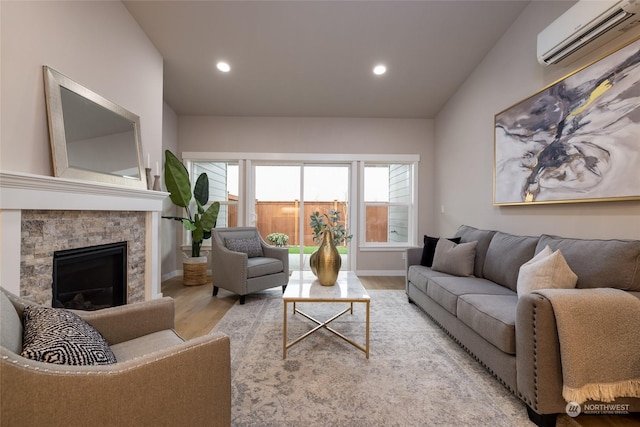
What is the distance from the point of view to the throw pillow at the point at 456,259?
2.78m

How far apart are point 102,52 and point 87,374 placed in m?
2.78

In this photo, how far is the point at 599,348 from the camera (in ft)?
4.44

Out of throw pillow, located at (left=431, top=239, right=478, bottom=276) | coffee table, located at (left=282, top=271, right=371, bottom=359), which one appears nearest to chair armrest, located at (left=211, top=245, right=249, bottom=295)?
coffee table, located at (left=282, top=271, right=371, bottom=359)

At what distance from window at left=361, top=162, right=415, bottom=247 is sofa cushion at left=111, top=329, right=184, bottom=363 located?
3.90 m

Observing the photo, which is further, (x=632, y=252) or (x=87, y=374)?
(x=632, y=252)

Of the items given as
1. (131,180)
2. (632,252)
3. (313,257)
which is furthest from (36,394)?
(632,252)

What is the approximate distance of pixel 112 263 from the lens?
266 cm

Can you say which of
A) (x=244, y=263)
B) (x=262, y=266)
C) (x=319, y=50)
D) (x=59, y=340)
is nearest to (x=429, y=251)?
(x=262, y=266)

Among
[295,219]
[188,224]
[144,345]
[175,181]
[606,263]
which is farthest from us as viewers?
[295,219]

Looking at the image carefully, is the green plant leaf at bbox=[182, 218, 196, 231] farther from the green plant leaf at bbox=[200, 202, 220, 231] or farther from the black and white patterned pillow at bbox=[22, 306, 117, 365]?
the black and white patterned pillow at bbox=[22, 306, 117, 365]

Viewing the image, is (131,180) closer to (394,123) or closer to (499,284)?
(499,284)

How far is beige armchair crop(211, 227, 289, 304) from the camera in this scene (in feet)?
10.7

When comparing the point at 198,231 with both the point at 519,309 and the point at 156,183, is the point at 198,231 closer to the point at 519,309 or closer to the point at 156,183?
the point at 156,183

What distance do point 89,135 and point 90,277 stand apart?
3.96 ft
